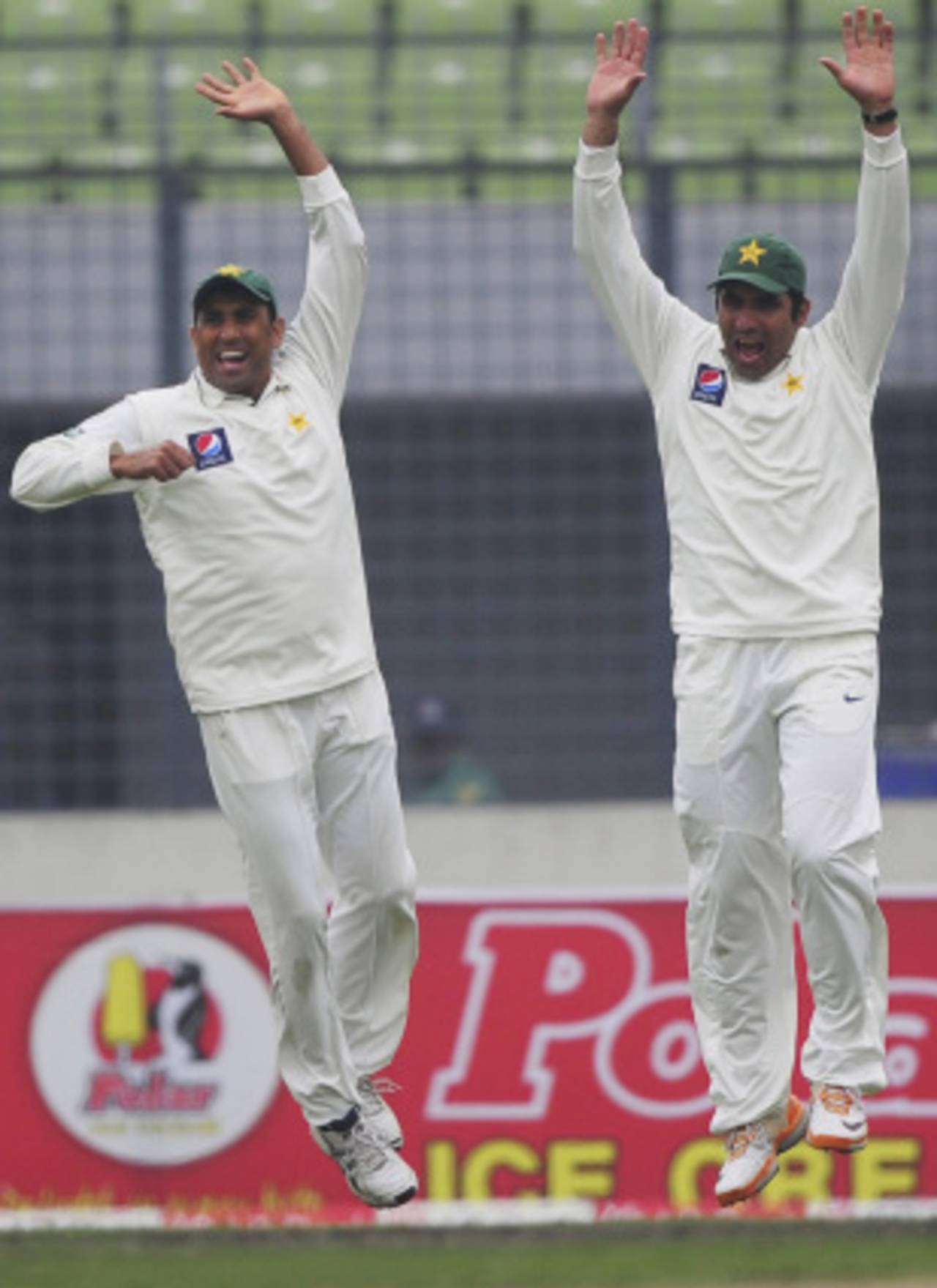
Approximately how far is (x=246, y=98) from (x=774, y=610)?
77.1 inches

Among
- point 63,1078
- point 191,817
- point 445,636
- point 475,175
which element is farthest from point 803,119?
point 63,1078

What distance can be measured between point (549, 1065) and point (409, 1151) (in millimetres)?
582

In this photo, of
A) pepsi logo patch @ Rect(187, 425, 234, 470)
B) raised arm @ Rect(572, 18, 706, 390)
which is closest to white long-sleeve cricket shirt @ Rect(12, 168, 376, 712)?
pepsi logo patch @ Rect(187, 425, 234, 470)

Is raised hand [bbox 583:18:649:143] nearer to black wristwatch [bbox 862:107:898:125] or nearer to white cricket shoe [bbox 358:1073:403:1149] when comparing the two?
black wristwatch [bbox 862:107:898:125]

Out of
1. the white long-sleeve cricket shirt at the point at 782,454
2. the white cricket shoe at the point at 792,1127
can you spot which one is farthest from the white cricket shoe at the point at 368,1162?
the white long-sleeve cricket shirt at the point at 782,454

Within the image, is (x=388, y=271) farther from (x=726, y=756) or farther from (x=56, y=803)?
(x=726, y=756)

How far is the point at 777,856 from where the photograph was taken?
9328 millimetres

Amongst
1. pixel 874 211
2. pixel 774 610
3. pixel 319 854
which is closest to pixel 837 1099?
pixel 774 610

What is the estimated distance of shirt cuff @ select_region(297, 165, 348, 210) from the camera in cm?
938

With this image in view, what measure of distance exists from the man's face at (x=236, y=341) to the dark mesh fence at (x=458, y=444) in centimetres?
311

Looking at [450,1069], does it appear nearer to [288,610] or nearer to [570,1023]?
[570,1023]

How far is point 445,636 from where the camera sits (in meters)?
12.5

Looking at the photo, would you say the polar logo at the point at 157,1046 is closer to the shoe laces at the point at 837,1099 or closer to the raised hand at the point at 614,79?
the shoe laces at the point at 837,1099

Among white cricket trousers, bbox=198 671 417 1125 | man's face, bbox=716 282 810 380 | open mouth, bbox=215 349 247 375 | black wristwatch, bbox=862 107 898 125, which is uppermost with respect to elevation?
black wristwatch, bbox=862 107 898 125
